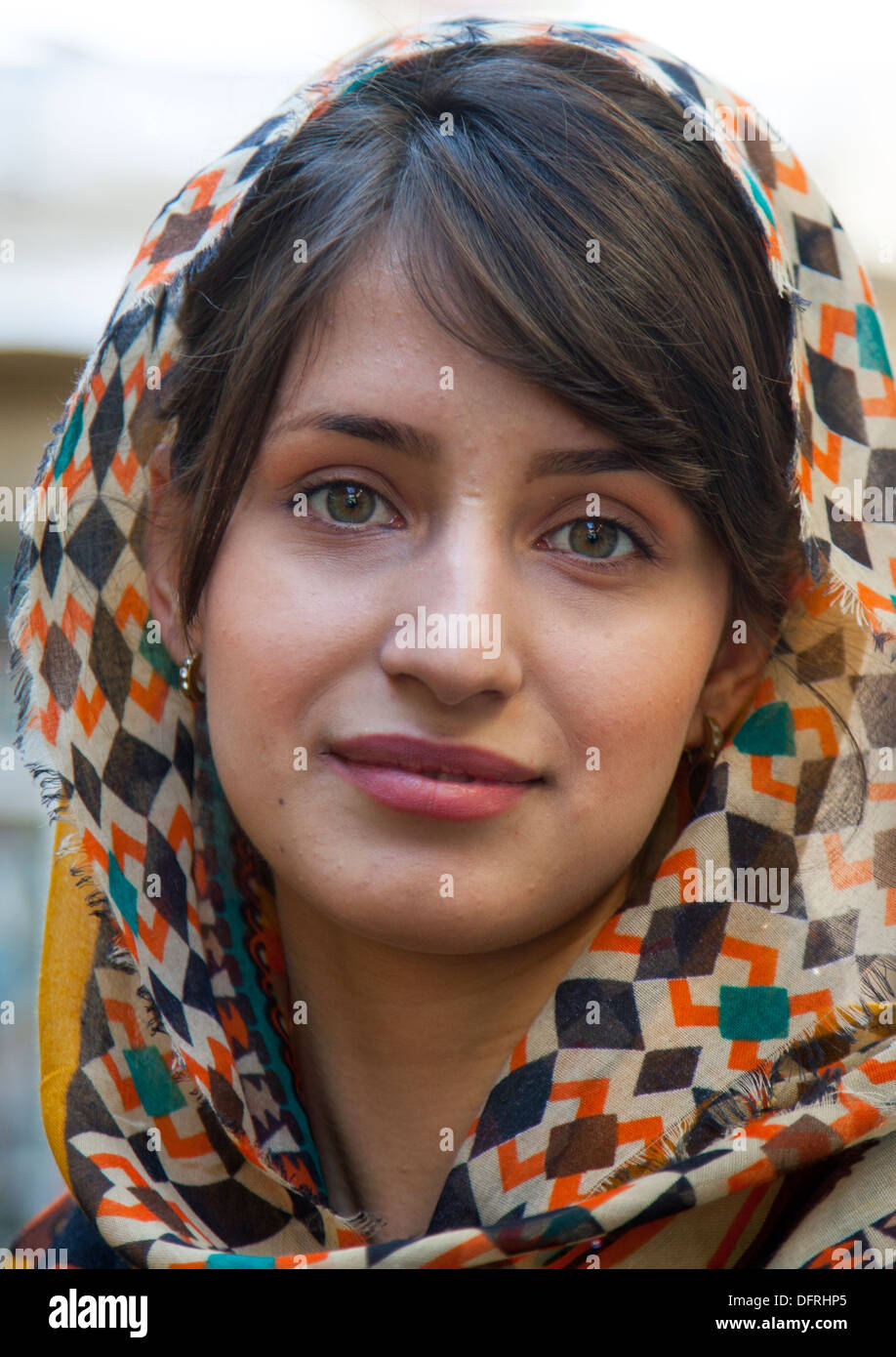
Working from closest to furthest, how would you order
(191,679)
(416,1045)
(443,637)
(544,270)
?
(443,637)
(544,270)
(416,1045)
(191,679)

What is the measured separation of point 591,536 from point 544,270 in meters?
0.29

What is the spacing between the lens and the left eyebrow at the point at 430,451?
A: 4.44 ft

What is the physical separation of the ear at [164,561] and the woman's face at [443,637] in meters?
0.21

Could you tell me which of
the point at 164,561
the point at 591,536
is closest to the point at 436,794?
the point at 591,536

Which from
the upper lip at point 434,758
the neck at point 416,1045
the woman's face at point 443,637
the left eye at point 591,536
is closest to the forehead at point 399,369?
the woman's face at point 443,637

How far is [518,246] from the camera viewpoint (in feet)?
4.55

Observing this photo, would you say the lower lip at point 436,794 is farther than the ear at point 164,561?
No

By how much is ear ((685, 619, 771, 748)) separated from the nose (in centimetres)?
35

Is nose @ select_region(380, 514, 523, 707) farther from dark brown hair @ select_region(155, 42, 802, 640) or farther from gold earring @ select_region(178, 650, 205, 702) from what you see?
gold earring @ select_region(178, 650, 205, 702)

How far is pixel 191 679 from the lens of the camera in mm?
1690

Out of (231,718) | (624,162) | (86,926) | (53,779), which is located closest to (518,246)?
(624,162)

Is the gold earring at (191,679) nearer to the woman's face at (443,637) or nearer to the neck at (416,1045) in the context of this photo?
the woman's face at (443,637)

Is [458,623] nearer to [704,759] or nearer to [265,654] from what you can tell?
[265,654]

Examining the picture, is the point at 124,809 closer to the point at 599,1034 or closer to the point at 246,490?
the point at 246,490
